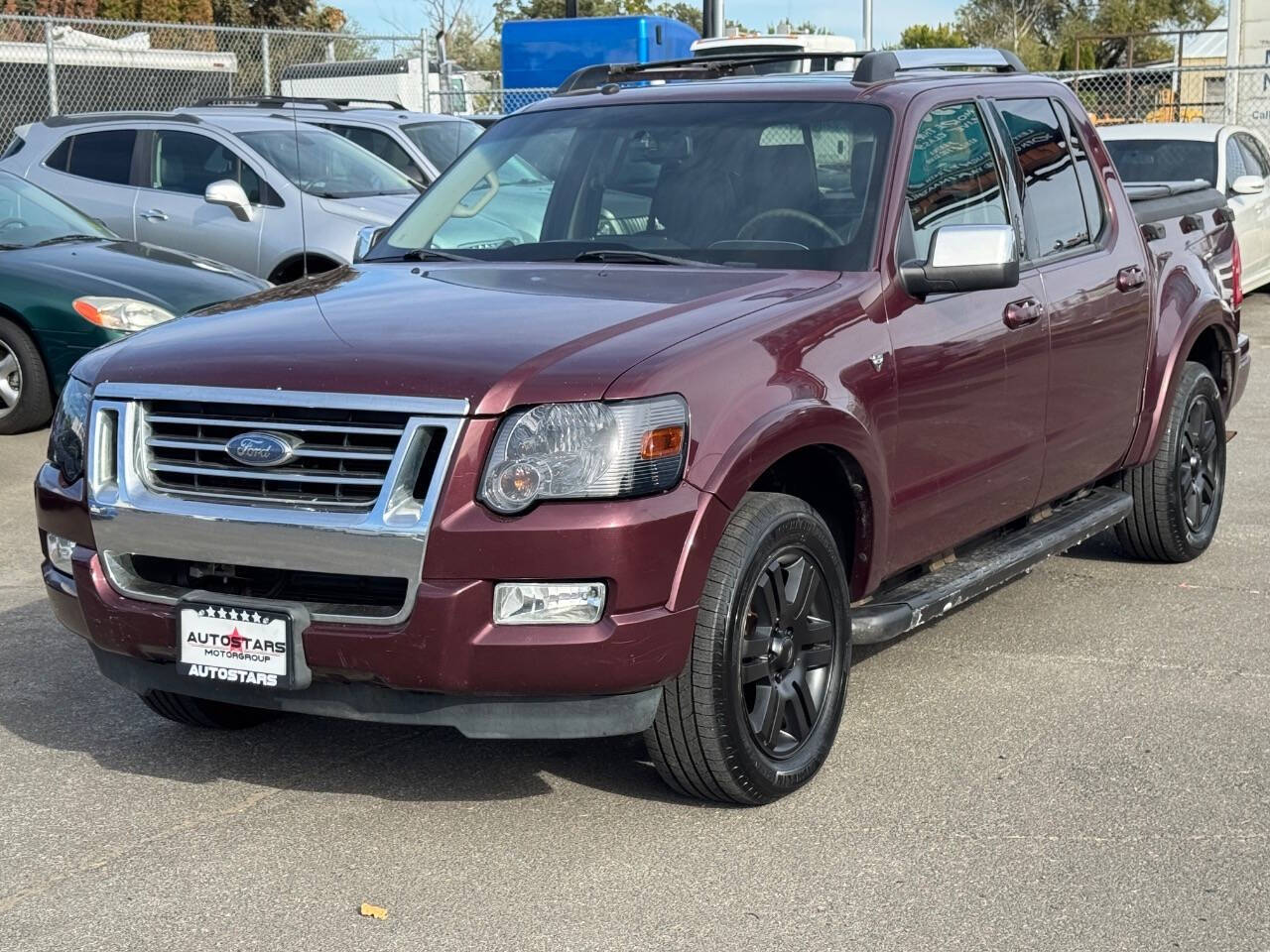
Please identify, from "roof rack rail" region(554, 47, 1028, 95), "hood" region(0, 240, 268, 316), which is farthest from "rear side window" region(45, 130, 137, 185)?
"roof rack rail" region(554, 47, 1028, 95)

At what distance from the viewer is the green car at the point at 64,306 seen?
31.6ft

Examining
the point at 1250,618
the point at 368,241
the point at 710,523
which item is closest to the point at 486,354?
the point at 710,523

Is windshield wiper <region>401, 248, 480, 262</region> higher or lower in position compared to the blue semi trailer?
lower

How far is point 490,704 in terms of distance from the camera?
405cm

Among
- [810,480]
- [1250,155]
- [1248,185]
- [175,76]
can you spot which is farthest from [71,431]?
[175,76]

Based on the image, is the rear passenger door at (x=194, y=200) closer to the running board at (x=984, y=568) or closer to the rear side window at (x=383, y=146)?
the rear side window at (x=383, y=146)

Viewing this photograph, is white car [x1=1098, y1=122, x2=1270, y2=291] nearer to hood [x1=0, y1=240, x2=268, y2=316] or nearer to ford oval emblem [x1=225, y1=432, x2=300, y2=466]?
hood [x1=0, y1=240, x2=268, y2=316]

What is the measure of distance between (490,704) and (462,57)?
150 feet

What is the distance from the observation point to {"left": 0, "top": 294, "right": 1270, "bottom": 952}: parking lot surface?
3771mm

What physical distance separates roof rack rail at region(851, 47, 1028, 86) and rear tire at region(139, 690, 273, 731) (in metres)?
2.65

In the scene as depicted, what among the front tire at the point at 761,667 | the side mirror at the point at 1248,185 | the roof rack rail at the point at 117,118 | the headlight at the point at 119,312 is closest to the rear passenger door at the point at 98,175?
the roof rack rail at the point at 117,118

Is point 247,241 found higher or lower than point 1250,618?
higher

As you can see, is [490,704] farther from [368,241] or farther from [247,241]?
[247,241]

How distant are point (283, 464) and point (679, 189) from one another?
1.80 metres
